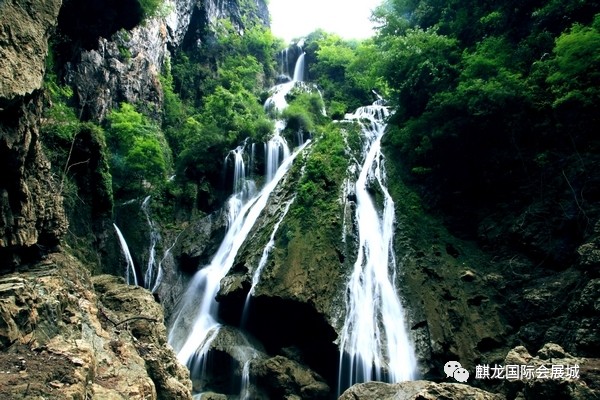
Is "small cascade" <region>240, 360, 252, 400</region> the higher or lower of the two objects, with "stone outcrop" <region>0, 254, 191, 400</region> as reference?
lower

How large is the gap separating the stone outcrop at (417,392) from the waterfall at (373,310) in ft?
6.93

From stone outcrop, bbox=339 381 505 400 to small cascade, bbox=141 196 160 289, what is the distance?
971 cm

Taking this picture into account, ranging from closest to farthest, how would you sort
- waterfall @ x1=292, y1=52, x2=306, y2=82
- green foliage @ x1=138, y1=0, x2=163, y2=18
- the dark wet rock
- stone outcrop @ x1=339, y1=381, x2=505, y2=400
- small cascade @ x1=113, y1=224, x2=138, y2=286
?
1. stone outcrop @ x1=339, y1=381, x2=505, y2=400
2. the dark wet rock
3. green foliage @ x1=138, y1=0, x2=163, y2=18
4. small cascade @ x1=113, y1=224, x2=138, y2=286
5. waterfall @ x1=292, y1=52, x2=306, y2=82

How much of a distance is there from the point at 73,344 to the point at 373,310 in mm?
8133

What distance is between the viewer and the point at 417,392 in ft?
23.2

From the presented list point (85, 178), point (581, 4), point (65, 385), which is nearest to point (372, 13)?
point (581, 4)

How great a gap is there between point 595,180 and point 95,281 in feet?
43.2

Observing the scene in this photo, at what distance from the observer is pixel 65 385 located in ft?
14.0

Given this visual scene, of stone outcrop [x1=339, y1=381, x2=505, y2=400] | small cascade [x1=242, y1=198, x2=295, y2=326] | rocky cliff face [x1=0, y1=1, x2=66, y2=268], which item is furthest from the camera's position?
small cascade [x1=242, y1=198, x2=295, y2=326]

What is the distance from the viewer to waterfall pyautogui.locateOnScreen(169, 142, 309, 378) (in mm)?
12219

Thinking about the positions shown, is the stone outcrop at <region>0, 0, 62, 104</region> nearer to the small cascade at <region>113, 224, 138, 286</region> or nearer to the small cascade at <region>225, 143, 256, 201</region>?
the small cascade at <region>113, 224, 138, 286</region>

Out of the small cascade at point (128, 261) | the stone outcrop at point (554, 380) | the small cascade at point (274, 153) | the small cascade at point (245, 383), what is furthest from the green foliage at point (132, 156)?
the stone outcrop at point (554, 380)

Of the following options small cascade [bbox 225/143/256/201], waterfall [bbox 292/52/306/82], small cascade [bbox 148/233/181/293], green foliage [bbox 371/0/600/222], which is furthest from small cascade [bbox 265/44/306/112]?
small cascade [bbox 148/233/181/293]

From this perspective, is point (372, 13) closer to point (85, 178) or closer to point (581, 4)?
point (581, 4)
